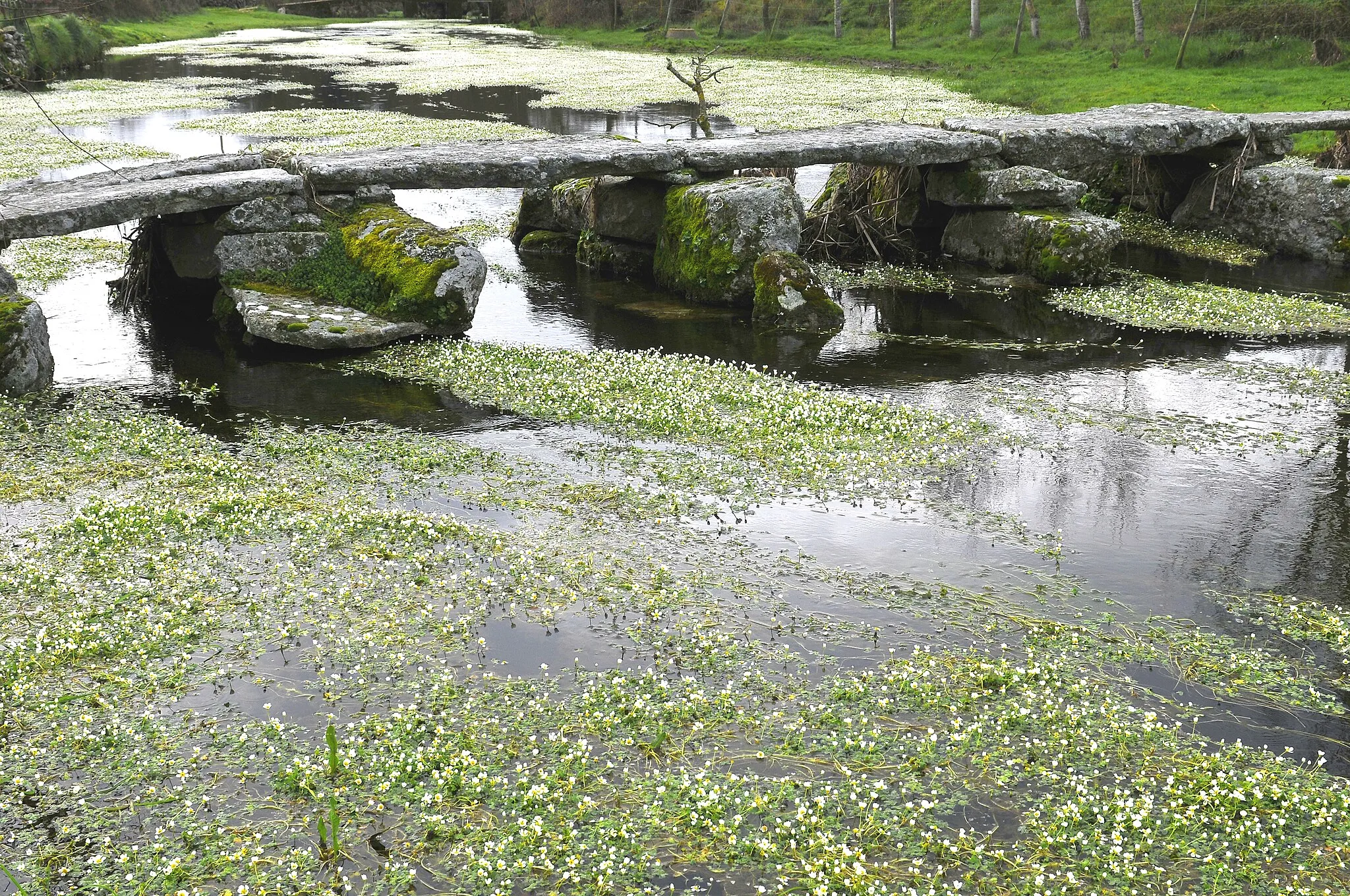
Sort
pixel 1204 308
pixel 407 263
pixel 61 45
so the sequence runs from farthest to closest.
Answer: pixel 61 45
pixel 1204 308
pixel 407 263

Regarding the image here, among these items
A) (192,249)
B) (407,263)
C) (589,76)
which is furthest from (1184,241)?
(589,76)

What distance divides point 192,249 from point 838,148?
10.9m

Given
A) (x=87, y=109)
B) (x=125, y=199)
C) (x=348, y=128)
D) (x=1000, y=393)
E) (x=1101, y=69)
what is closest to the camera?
(x=1000, y=393)

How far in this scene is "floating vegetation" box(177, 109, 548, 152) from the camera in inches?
1276

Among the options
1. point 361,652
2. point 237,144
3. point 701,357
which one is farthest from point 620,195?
point 237,144

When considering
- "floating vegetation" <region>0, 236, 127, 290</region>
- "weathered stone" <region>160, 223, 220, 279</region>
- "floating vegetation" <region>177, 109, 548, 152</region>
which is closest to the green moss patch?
"weathered stone" <region>160, 223, 220, 279</region>

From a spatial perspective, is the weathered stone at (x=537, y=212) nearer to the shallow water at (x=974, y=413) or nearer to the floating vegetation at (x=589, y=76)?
the shallow water at (x=974, y=413)

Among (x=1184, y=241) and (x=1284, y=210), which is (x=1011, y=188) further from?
(x=1284, y=210)

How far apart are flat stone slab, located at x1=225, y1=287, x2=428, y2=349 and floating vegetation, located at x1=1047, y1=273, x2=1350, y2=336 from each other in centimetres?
1094

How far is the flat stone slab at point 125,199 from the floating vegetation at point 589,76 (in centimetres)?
1761

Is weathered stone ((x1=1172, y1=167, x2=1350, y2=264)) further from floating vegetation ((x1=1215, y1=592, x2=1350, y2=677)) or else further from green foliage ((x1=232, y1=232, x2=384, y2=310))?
green foliage ((x1=232, y1=232, x2=384, y2=310))

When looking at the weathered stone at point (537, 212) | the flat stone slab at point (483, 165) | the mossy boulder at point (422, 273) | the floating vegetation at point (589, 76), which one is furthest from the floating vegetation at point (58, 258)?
the floating vegetation at point (589, 76)

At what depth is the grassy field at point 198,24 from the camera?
263ft

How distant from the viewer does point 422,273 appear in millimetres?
16312
